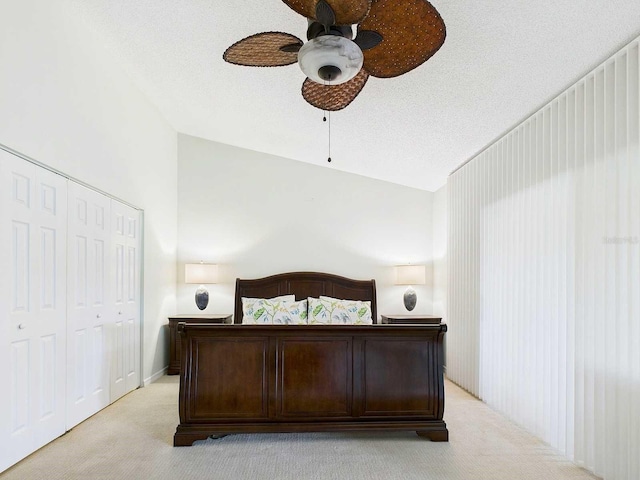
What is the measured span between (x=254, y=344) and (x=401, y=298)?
331cm

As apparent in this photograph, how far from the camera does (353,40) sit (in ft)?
6.44

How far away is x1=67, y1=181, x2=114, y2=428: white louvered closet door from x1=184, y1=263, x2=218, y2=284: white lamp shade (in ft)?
5.13

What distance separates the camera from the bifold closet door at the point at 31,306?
290 cm

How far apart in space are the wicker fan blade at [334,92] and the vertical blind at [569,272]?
4.90 feet

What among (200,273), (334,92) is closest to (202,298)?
(200,273)

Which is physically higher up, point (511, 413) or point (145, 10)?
point (145, 10)

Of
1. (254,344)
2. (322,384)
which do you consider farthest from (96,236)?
(322,384)

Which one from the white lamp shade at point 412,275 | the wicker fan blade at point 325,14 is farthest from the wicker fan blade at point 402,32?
the white lamp shade at point 412,275

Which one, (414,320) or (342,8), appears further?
(414,320)

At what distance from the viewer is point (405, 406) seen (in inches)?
137

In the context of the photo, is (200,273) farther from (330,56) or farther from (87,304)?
(330,56)

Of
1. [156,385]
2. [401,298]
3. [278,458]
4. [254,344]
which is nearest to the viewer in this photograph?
[278,458]

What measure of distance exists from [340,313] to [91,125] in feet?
10.1

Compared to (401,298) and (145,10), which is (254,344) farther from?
(401,298)
